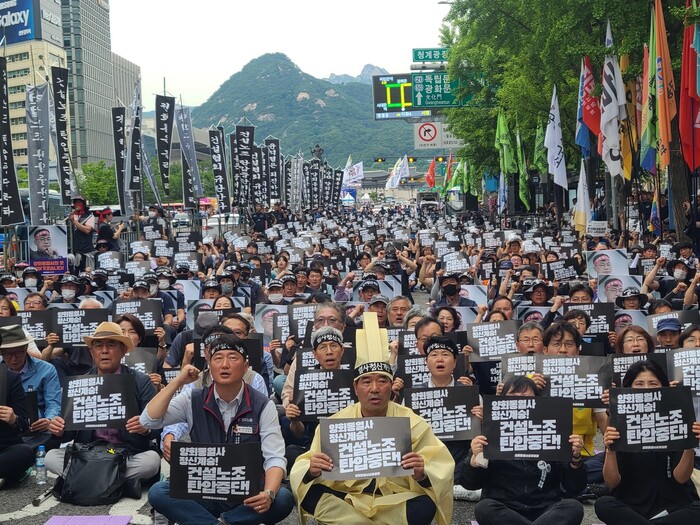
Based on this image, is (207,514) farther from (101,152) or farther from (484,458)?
(101,152)

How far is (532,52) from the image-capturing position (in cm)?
3117

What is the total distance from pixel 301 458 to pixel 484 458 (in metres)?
1.28

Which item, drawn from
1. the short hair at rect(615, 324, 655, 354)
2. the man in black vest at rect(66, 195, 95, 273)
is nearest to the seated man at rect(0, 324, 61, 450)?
the short hair at rect(615, 324, 655, 354)

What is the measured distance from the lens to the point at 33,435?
1002cm

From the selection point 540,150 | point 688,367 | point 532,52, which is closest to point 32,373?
point 688,367

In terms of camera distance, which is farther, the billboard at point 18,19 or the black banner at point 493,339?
the billboard at point 18,19

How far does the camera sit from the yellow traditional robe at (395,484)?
7066mm

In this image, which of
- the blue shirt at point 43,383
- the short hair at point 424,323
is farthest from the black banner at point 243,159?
the blue shirt at point 43,383

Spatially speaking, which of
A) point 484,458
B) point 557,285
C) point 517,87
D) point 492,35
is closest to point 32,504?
point 484,458

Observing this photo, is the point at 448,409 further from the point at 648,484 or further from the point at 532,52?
the point at 532,52

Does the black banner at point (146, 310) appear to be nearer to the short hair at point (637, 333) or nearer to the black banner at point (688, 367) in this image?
the short hair at point (637, 333)

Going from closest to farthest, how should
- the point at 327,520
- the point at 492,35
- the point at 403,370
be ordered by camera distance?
the point at 327,520, the point at 403,370, the point at 492,35

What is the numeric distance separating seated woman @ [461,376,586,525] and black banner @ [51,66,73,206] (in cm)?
1979

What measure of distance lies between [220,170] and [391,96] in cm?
2763
